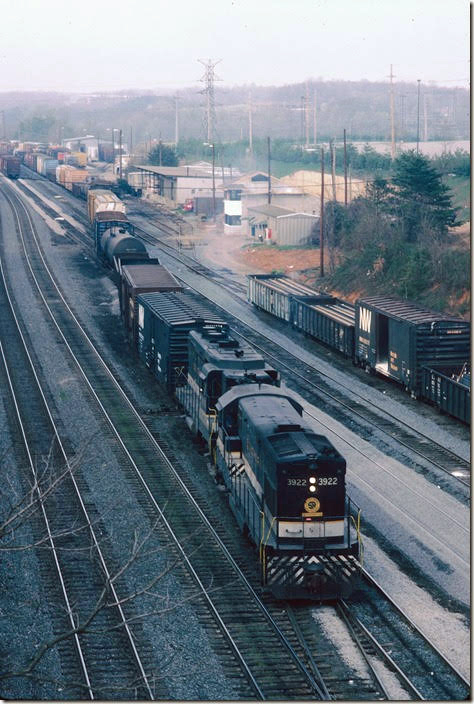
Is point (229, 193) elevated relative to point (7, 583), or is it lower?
elevated

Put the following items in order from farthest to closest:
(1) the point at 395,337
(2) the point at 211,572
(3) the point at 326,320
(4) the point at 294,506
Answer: (3) the point at 326,320, (1) the point at 395,337, (2) the point at 211,572, (4) the point at 294,506

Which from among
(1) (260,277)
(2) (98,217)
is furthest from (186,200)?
(1) (260,277)

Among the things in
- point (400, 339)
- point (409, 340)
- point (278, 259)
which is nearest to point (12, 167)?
point (278, 259)

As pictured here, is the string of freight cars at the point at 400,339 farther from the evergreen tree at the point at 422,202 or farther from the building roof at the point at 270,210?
the building roof at the point at 270,210

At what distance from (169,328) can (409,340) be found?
9.68 metres

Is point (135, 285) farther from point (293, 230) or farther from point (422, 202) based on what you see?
point (293, 230)

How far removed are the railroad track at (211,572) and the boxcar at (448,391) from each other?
37.3 feet

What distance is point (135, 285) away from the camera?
4541 centimetres

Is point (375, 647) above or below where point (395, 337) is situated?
below

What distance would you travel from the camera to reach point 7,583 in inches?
874

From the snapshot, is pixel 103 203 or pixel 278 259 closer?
pixel 103 203

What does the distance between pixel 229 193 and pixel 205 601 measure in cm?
8261

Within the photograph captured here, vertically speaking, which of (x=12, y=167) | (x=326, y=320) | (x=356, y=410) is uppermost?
(x=12, y=167)

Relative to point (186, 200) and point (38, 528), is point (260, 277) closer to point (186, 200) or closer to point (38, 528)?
point (38, 528)
